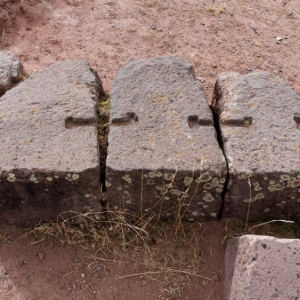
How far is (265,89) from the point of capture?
2863mm

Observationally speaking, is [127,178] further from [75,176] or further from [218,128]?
[218,128]

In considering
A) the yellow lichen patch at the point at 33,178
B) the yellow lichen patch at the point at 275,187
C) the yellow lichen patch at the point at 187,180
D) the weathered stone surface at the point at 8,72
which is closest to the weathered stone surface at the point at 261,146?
the yellow lichen patch at the point at 275,187

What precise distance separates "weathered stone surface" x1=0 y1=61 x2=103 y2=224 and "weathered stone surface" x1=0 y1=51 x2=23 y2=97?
0.45 m

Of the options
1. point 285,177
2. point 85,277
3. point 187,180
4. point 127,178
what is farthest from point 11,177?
point 285,177

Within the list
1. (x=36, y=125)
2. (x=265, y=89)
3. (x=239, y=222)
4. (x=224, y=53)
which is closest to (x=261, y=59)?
(x=224, y=53)

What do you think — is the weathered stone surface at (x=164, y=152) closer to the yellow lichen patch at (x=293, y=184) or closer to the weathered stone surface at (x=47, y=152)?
the weathered stone surface at (x=47, y=152)

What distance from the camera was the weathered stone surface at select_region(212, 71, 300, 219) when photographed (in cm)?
234

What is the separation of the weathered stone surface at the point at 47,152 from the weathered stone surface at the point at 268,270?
104cm

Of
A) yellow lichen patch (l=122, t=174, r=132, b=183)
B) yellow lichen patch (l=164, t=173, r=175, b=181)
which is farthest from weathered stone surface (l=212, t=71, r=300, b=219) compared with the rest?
yellow lichen patch (l=122, t=174, r=132, b=183)

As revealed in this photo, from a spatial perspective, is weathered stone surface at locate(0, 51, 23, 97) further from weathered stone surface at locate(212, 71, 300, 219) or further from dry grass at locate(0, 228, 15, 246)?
weathered stone surface at locate(212, 71, 300, 219)

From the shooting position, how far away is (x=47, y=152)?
2.41m

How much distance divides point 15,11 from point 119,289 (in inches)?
154

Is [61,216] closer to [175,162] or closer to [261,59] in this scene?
[175,162]

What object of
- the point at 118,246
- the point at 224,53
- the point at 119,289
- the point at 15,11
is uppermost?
the point at 15,11
